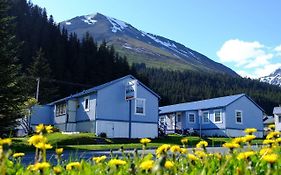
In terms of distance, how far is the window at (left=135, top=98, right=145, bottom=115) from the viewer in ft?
129

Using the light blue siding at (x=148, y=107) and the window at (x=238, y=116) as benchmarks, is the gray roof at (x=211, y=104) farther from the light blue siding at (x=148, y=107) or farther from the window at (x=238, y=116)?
the light blue siding at (x=148, y=107)

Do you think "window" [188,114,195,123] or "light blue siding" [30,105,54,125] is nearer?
"light blue siding" [30,105,54,125]

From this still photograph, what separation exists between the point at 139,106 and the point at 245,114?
1655 centimetres

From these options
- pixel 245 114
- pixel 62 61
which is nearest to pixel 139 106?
pixel 245 114

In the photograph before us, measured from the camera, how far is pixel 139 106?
3962 centimetres

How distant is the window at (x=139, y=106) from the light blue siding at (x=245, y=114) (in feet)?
42.0

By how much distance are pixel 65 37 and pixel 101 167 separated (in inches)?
3951

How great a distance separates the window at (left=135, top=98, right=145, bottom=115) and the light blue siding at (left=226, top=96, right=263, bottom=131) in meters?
12.8

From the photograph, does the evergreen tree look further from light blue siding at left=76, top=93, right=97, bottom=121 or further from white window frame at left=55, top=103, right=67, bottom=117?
light blue siding at left=76, top=93, right=97, bottom=121

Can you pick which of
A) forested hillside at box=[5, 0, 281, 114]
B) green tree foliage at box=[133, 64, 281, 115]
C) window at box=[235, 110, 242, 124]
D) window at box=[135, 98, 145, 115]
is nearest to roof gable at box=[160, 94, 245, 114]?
window at box=[235, 110, 242, 124]

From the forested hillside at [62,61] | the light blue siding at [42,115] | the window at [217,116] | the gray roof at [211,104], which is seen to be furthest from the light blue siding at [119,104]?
the forested hillside at [62,61]

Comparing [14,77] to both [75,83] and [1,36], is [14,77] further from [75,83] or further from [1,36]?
[75,83]

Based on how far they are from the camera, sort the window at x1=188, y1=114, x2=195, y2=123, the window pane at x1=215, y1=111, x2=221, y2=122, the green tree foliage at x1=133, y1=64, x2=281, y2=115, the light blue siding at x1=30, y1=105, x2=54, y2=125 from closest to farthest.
Result: the window pane at x1=215, y1=111, x2=221, y2=122, the light blue siding at x1=30, y1=105, x2=54, y2=125, the window at x1=188, y1=114, x2=195, y2=123, the green tree foliage at x1=133, y1=64, x2=281, y2=115

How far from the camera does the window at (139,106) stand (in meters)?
39.4
